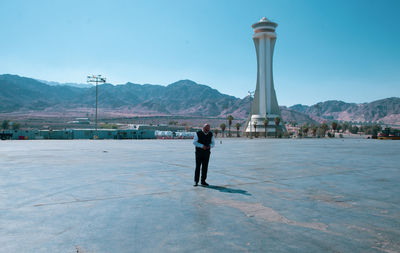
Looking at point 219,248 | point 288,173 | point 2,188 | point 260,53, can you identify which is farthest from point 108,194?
point 260,53

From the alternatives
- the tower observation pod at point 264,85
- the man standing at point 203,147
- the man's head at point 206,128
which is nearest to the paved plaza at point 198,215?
the man standing at point 203,147

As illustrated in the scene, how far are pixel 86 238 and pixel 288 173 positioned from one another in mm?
8640

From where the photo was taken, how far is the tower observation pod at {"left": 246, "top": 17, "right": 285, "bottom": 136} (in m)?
124

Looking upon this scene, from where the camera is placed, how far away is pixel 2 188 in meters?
8.60

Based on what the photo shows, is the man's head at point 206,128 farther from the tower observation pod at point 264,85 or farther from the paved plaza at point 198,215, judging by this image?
the tower observation pod at point 264,85

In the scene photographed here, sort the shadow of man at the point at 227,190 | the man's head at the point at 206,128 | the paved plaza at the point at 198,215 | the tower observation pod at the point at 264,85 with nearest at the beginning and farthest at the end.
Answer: the paved plaza at the point at 198,215
the shadow of man at the point at 227,190
the man's head at the point at 206,128
the tower observation pod at the point at 264,85

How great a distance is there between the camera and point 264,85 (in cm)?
12650

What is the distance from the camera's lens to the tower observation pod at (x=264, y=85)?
12369cm

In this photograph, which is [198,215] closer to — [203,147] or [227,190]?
[227,190]

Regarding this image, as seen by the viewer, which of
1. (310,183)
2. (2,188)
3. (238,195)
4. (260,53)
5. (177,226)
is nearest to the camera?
(177,226)

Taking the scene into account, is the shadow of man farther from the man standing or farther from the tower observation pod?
the tower observation pod

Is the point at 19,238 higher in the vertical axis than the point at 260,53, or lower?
lower

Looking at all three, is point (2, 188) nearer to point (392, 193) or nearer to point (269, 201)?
point (269, 201)

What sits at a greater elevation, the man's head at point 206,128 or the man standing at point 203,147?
Result: the man's head at point 206,128
